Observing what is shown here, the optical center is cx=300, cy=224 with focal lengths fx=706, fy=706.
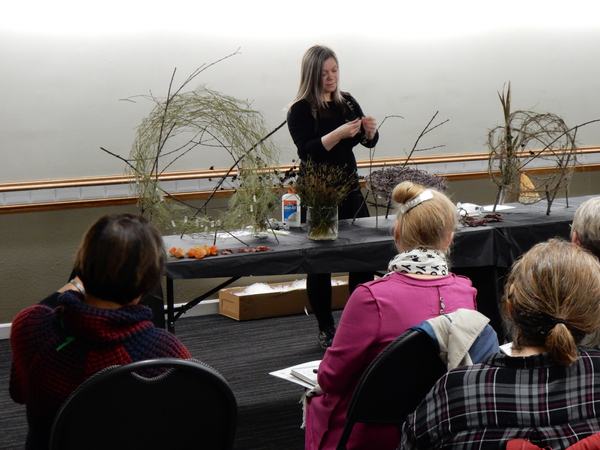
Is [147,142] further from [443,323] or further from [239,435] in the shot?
[443,323]

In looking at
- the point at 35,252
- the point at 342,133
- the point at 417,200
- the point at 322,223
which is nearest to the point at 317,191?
the point at 322,223

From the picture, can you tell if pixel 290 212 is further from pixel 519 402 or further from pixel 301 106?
pixel 519 402

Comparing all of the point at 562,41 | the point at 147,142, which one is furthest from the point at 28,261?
the point at 562,41

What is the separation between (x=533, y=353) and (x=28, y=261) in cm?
347

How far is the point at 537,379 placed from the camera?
121cm

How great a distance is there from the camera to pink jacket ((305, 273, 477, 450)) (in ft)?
5.61

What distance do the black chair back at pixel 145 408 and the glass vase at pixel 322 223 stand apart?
5.61 feet

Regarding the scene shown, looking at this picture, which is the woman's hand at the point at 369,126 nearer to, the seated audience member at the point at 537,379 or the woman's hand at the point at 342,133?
the woman's hand at the point at 342,133

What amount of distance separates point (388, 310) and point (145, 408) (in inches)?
26.8

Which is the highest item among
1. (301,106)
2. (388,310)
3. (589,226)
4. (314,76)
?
(314,76)

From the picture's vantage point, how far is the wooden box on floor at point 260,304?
4.38m

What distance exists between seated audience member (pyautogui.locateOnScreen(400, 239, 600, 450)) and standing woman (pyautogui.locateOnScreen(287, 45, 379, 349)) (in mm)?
2199

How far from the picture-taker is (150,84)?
13.9 feet

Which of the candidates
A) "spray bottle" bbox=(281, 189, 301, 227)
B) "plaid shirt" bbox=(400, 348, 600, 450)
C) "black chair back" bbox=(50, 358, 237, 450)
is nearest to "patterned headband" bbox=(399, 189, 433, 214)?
"plaid shirt" bbox=(400, 348, 600, 450)
